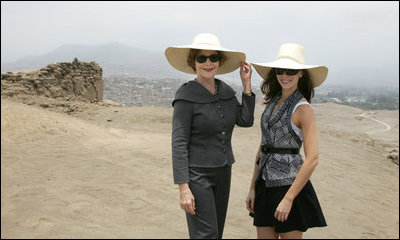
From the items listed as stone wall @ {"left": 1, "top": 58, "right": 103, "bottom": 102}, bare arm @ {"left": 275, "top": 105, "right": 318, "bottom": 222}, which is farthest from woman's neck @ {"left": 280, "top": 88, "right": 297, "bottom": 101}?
stone wall @ {"left": 1, "top": 58, "right": 103, "bottom": 102}

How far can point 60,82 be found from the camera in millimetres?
18812

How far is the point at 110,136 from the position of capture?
36.1 ft

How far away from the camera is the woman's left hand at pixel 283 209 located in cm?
189

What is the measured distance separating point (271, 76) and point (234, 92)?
23 centimetres

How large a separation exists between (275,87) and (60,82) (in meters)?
18.6

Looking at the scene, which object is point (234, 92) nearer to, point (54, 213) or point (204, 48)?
point (204, 48)

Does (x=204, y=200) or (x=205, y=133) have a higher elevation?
(x=205, y=133)

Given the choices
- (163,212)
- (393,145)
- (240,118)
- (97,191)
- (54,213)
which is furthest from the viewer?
(393,145)

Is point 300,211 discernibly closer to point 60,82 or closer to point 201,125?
point 201,125

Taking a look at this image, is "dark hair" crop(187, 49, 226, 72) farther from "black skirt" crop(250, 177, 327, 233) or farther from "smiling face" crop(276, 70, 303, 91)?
"black skirt" crop(250, 177, 327, 233)

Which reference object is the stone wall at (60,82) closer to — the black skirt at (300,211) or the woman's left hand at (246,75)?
the woman's left hand at (246,75)

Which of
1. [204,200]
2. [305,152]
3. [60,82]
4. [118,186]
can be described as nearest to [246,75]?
[305,152]

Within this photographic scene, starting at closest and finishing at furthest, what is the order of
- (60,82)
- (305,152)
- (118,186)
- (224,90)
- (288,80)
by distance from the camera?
1. (305,152)
2. (288,80)
3. (224,90)
4. (118,186)
5. (60,82)

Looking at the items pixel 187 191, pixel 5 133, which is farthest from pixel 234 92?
pixel 5 133
